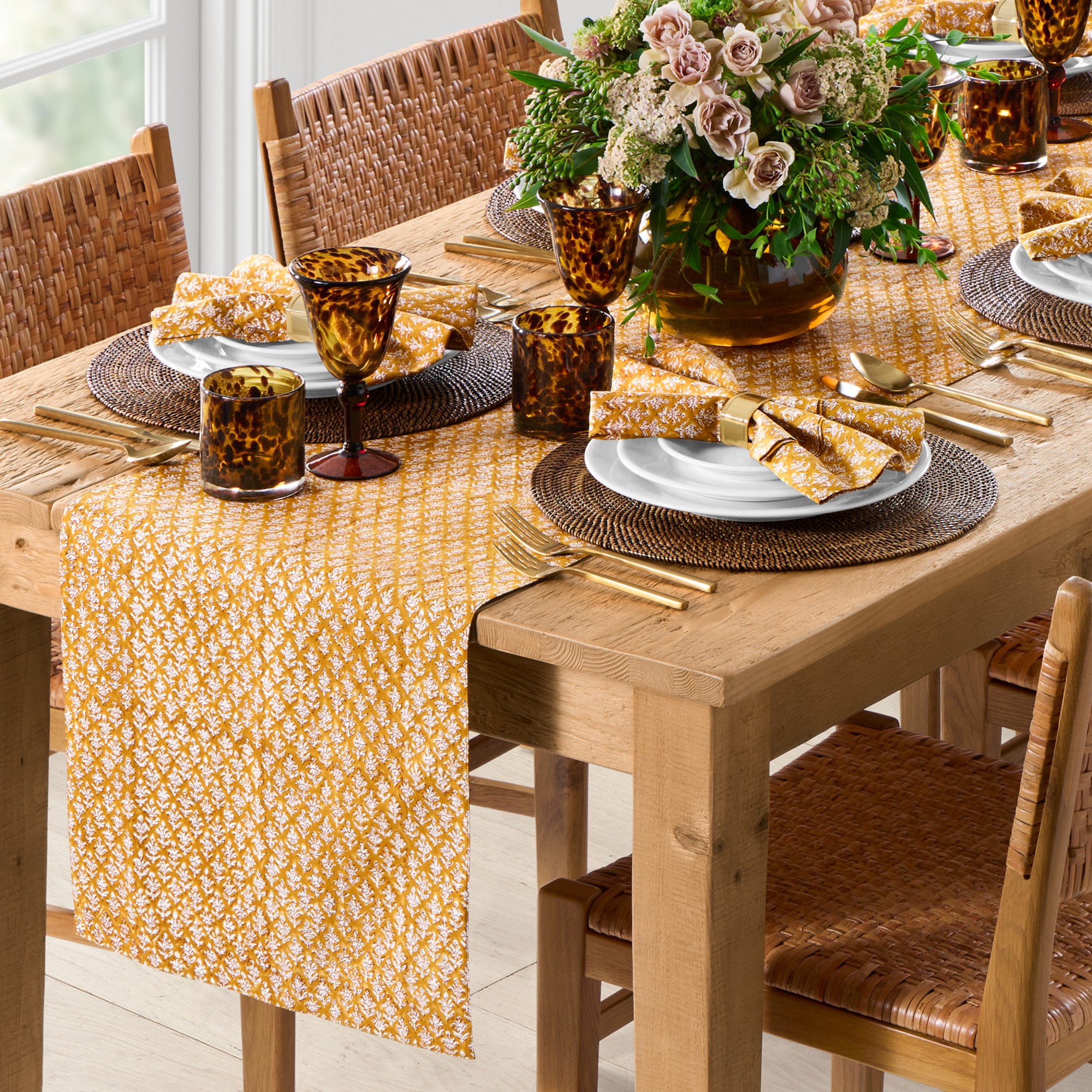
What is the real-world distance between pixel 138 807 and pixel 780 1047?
0.99 m

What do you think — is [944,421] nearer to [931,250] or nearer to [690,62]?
[690,62]

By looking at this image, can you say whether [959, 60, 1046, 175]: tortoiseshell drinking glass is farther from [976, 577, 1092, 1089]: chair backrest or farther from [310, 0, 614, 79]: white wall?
[310, 0, 614, 79]: white wall

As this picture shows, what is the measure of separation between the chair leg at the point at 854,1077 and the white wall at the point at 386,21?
2506 mm

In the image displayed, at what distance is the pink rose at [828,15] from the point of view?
1604mm

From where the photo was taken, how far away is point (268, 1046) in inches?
73.7

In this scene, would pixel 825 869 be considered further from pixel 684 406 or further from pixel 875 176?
pixel 875 176

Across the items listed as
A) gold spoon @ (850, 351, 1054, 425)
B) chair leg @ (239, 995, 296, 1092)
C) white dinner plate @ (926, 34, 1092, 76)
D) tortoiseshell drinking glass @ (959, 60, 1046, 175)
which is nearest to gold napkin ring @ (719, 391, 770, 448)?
gold spoon @ (850, 351, 1054, 425)

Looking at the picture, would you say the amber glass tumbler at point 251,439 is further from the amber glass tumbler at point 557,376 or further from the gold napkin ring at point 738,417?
the gold napkin ring at point 738,417

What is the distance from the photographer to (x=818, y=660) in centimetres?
125

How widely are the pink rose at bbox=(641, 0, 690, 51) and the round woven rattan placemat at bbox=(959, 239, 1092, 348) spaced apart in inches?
16.5

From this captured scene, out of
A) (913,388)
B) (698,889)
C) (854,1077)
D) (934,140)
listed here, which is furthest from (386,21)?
(698,889)

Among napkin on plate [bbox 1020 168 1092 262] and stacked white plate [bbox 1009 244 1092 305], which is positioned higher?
napkin on plate [bbox 1020 168 1092 262]

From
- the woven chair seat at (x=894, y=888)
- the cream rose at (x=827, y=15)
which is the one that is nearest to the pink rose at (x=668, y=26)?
the cream rose at (x=827, y=15)

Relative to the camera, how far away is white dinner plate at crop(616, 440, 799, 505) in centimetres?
134
